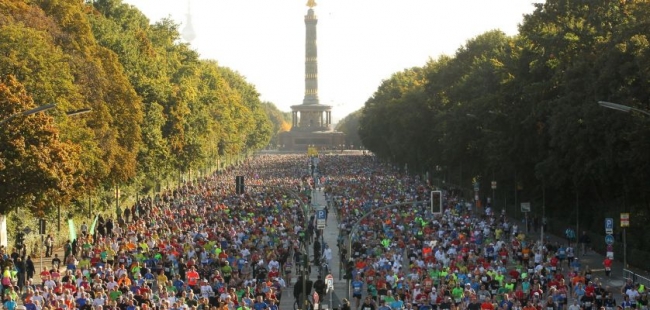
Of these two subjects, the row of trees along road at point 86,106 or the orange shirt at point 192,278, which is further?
the row of trees along road at point 86,106

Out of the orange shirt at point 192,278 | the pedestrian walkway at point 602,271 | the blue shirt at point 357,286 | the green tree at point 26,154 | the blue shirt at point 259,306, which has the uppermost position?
the green tree at point 26,154

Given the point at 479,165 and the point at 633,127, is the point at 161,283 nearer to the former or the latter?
the point at 633,127

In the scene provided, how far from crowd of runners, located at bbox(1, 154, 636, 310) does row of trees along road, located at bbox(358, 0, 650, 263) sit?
3.42m

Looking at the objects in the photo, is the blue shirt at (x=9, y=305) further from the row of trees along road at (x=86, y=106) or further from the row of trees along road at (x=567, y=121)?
the row of trees along road at (x=567, y=121)

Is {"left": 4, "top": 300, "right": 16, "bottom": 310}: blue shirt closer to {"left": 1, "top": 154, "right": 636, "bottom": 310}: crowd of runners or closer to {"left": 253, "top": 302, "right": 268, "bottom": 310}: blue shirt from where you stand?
{"left": 1, "top": 154, "right": 636, "bottom": 310}: crowd of runners

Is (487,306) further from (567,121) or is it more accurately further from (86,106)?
(86,106)

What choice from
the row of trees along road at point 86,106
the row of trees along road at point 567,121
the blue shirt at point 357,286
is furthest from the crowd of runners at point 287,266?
the row of trees along road at point 567,121

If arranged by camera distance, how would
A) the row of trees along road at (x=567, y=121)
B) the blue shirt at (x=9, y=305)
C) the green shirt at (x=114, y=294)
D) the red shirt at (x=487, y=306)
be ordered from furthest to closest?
the row of trees along road at (x=567, y=121), the green shirt at (x=114, y=294), the blue shirt at (x=9, y=305), the red shirt at (x=487, y=306)

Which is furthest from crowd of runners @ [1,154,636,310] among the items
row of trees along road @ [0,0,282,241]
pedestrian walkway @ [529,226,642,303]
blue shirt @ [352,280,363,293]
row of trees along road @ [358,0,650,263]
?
row of trees along road @ [358,0,650,263]

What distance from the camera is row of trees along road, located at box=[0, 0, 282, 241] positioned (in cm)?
4328

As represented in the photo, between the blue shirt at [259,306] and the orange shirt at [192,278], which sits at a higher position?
the orange shirt at [192,278]

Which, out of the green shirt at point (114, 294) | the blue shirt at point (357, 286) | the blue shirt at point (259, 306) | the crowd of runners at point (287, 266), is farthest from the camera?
the blue shirt at point (357, 286)

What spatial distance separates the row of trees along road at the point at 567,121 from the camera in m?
46.6

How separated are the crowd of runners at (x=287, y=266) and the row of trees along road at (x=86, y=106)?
104 inches
